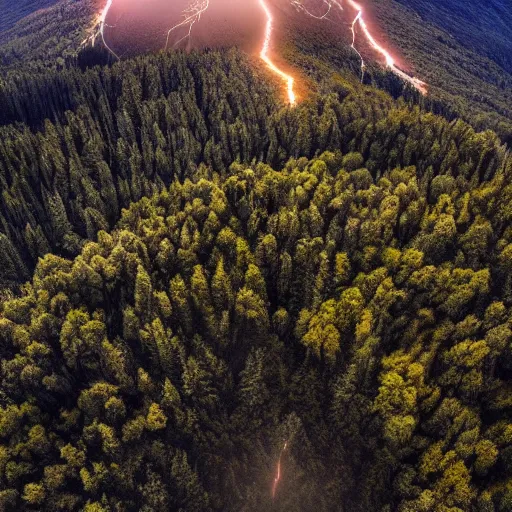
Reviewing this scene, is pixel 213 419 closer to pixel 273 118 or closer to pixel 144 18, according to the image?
pixel 273 118

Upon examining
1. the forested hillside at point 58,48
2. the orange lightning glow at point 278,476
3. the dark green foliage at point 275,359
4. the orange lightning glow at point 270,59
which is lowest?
the orange lightning glow at point 278,476

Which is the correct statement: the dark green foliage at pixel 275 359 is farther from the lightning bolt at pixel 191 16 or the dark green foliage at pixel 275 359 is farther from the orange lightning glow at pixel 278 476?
the lightning bolt at pixel 191 16

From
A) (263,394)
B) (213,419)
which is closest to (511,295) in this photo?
(263,394)

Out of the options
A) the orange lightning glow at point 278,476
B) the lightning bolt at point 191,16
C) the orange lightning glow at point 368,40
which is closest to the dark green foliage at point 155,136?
the lightning bolt at point 191,16

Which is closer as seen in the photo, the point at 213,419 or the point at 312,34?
the point at 213,419

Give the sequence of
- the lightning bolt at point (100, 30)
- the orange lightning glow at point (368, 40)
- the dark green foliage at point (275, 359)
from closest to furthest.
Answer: the dark green foliage at point (275, 359) < the lightning bolt at point (100, 30) < the orange lightning glow at point (368, 40)

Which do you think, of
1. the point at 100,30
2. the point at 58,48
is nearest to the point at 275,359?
the point at 100,30

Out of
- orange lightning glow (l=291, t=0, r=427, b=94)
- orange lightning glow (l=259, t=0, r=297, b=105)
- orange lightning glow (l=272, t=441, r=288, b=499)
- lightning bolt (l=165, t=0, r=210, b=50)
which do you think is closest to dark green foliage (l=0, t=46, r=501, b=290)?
orange lightning glow (l=259, t=0, r=297, b=105)

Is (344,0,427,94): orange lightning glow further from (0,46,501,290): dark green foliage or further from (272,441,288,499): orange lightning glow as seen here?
(272,441,288,499): orange lightning glow
